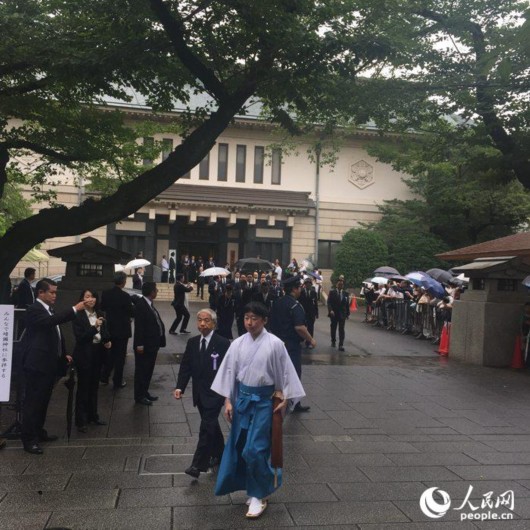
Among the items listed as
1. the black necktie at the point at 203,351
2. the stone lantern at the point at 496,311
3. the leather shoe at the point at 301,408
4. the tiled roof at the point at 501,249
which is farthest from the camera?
the tiled roof at the point at 501,249

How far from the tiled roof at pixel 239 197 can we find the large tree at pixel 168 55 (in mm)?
21441

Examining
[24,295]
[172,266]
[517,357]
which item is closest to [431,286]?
[517,357]

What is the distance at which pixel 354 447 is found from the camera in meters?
6.62

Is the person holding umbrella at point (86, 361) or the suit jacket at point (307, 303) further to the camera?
the suit jacket at point (307, 303)

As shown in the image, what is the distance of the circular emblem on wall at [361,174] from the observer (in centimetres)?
3528

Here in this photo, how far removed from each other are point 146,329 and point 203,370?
3.07 m

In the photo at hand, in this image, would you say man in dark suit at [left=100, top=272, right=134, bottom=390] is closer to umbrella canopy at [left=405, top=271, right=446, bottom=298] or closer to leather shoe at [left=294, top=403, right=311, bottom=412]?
leather shoe at [left=294, top=403, right=311, bottom=412]

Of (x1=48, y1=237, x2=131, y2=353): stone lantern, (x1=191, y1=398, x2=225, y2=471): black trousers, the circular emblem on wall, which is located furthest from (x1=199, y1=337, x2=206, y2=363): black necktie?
the circular emblem on wall

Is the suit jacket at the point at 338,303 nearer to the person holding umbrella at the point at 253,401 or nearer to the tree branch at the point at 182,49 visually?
the tree branch at the point at 182,49

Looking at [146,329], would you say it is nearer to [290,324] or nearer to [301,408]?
[290,324]

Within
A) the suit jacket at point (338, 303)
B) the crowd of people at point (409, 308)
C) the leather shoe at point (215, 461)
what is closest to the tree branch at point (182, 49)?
the leather shoe at point (215, 461)

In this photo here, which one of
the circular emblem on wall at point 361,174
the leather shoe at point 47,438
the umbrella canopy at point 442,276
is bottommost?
the leather shoe at point 47,438

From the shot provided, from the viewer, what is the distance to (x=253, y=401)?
16.0ft

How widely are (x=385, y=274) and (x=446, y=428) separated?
17.0 meters
